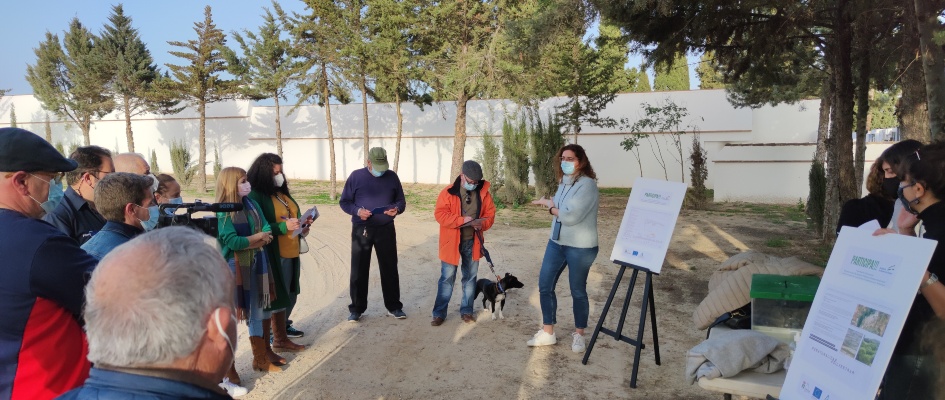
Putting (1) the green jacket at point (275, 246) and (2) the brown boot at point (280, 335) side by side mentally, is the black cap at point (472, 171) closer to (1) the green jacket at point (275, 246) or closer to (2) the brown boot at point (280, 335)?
(1) the green jacket at point (275, 246)

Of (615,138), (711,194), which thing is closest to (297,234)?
(711,194)

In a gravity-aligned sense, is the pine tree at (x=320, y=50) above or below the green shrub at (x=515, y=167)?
above

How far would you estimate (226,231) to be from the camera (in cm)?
451

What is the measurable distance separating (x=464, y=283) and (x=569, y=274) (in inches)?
63.6

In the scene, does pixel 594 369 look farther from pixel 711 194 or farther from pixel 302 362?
pixel 711 194

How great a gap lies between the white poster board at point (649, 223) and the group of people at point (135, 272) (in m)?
0.34

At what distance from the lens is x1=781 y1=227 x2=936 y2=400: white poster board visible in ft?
7.27

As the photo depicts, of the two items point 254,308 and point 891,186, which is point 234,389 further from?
point 891,186

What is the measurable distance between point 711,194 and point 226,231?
2115 cm

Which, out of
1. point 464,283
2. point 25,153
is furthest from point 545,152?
point 25,153

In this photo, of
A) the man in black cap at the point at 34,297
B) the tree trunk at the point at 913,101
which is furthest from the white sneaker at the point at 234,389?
the tree trunk at the point at 913,101

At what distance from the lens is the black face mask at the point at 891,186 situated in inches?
142

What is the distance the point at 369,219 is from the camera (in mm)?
6289

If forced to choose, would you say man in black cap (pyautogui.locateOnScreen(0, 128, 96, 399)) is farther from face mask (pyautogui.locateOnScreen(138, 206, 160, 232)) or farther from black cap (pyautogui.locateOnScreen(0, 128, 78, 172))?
face mask (pyautogui.locateOnScreen(138, 206, 160, 232))
